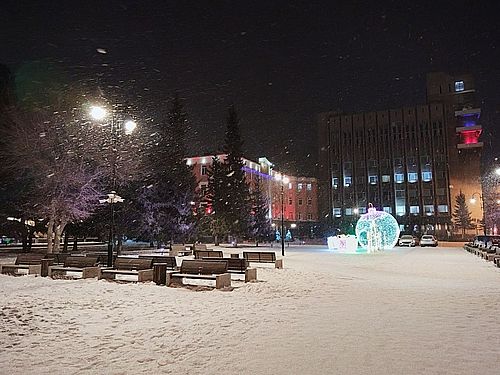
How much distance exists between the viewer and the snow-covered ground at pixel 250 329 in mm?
5191

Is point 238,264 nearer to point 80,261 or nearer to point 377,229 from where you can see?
point 80,261

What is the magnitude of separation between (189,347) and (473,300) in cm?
751

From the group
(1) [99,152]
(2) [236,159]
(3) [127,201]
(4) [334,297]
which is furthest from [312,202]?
(4) [334,297]

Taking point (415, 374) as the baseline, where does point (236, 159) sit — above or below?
above

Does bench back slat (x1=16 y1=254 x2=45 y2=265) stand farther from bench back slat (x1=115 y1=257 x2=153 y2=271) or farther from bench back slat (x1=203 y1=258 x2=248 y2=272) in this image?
bench back slat (x1=203 y1=258 x2=248 y2=272)

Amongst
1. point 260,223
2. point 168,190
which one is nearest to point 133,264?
point 168,190

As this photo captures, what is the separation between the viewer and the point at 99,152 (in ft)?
82.2

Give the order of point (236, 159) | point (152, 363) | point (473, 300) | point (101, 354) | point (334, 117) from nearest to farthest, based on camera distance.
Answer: point (152, 363), point (101, 354), point (473, 300), point (236, 159), point (334, 117)

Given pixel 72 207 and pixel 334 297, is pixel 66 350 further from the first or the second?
pixel 72 207

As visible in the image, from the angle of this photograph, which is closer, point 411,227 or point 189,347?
point 189,347

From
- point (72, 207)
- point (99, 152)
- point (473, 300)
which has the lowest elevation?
point (473, 300)

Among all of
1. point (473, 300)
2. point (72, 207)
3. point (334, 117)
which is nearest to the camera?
point (473, 300)

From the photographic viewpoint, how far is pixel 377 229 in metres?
35.7

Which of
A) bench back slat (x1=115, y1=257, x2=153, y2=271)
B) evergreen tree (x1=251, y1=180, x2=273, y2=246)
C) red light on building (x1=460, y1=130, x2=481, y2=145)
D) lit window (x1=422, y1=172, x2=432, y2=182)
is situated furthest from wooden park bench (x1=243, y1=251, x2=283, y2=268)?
red light on building (x1=460, y1=130, x2=481, y2=145)
